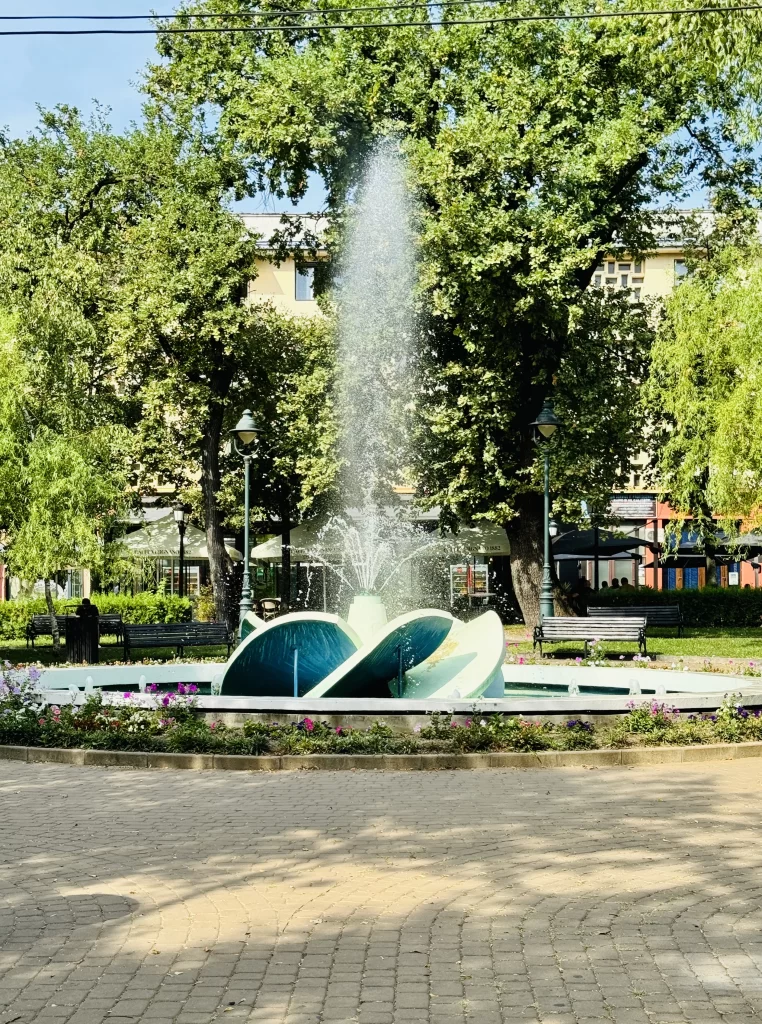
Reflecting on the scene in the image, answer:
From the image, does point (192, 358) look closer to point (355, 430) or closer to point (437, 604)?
point (355, 430)

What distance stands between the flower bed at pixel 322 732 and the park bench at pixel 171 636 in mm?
9265

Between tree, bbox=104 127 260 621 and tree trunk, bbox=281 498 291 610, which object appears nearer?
tree, bbox=104 127 260 621

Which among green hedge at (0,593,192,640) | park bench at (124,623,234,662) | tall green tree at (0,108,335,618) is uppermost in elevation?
tall green tree at (0,108,335,618)

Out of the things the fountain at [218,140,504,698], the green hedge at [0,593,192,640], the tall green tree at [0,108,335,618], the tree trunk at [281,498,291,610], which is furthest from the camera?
the tree trunk at [281,498,291,610]

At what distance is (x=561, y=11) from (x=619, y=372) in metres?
8.73

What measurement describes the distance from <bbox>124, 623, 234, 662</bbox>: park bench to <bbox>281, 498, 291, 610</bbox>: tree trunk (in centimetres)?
1358

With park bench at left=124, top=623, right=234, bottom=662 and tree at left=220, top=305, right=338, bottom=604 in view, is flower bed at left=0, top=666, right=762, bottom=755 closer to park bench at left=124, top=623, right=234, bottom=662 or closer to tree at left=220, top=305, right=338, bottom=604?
park bench at left=124, top=623, right=234, bottom=662

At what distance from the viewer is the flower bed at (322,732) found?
37.7 ft

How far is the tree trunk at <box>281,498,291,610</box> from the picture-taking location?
38.8 meters

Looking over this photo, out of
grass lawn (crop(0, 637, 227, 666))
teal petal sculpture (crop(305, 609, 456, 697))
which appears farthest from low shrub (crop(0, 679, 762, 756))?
grass lawn (crop(0, 637, 227, 666))

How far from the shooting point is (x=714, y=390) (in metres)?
27.1

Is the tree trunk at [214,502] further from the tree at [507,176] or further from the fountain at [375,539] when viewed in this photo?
the tree at [507,176]

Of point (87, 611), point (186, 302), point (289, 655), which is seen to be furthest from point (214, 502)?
point (289, 655)

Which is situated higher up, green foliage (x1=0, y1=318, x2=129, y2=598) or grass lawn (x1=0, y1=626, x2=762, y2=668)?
green foliage (x1=0, y1=318, x2=129, y2=598)
